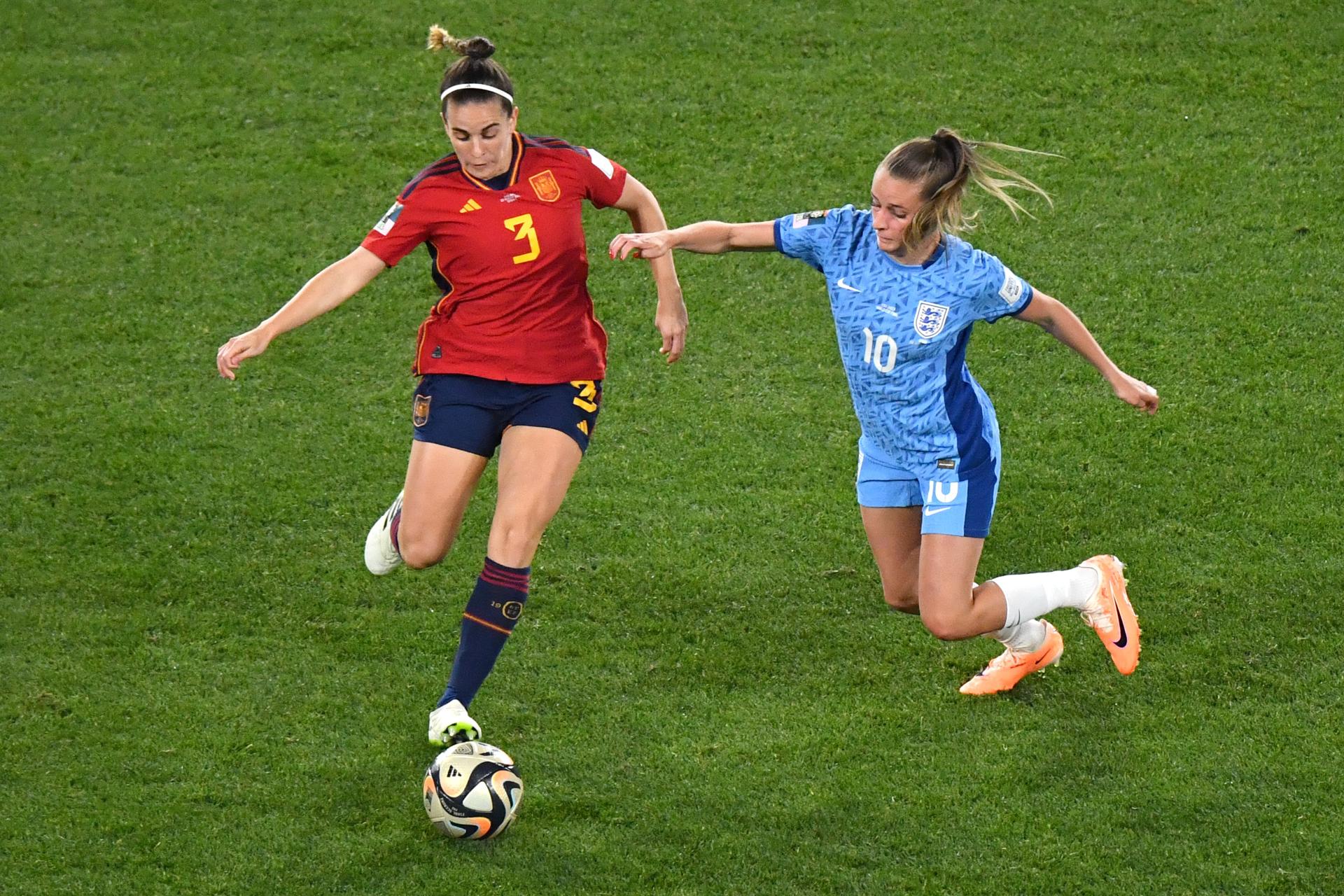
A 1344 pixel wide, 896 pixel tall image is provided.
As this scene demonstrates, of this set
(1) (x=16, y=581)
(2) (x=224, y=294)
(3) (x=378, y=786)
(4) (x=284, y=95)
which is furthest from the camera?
(4) (x=284, y=95)

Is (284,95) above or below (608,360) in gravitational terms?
above

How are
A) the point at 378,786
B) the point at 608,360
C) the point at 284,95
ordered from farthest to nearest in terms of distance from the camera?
the point at 284,95
the point at 608,360
the point at 378,786

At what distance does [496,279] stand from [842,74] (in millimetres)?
4855

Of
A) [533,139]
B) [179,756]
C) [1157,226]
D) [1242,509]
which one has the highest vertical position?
[533,139]

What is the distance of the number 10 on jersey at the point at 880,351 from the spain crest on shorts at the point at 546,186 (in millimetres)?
1239

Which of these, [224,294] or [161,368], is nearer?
[161,368]

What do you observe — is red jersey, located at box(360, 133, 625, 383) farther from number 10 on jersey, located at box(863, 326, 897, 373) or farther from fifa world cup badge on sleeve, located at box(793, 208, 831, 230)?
number 10 on jersey, located at box(863, 326, 897, 373)

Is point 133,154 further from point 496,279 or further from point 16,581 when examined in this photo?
point 496,279

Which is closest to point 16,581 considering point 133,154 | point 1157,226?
point 133,154

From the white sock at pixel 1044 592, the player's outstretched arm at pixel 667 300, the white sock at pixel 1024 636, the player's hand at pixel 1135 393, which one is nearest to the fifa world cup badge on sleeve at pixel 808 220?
the player's outstretched arm at pixel 667 300

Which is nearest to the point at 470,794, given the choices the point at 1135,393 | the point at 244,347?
the point at 244,347

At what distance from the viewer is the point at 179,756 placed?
5469mm

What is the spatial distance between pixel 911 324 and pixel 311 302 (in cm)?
201

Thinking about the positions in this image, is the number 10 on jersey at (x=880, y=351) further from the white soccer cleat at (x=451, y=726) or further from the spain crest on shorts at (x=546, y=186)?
the white soccer cleat at (x=451, y=726)
